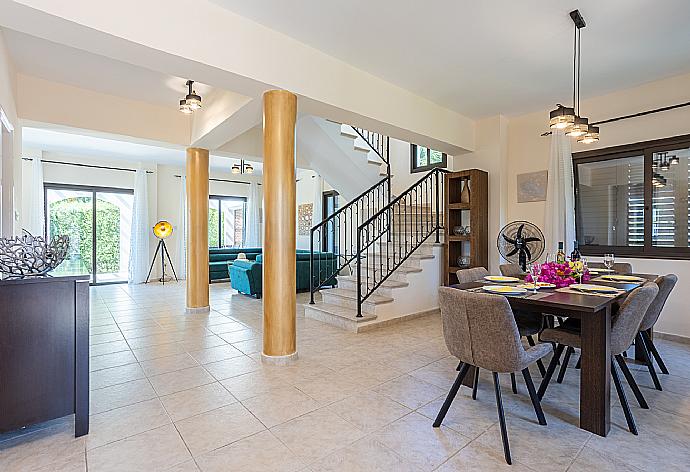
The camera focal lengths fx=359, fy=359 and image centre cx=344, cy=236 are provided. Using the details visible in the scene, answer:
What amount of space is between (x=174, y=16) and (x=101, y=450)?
2802mm

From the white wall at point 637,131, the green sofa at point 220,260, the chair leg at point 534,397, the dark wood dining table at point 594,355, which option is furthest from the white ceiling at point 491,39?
the green sofa at point 220,260

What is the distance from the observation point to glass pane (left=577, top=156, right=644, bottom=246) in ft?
14.0

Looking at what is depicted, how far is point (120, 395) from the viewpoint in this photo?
2621mm

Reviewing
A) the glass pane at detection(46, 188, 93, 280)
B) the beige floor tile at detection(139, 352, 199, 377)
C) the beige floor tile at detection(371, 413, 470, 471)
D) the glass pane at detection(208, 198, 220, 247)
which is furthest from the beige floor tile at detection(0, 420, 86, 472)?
the glass pane at detection(208, 198, 220, 247)

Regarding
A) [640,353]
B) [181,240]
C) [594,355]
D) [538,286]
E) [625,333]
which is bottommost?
[640,353]

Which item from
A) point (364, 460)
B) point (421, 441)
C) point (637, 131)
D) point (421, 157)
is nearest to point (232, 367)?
point (364, 460)

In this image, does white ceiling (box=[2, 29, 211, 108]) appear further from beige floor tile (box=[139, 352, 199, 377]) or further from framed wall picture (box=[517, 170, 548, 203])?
framed wall picture (box=[517, 170, 548, 203])

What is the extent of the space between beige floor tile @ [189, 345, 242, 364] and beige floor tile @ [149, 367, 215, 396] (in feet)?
0.80

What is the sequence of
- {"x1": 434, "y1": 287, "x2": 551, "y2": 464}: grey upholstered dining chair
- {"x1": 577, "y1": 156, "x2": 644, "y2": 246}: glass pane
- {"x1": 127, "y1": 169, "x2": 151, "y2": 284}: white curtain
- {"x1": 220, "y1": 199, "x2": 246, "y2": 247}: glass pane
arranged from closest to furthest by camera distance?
1. {"x1": 434, "y1": 287, "x2": 551, "y2": 464}: grey upholstered dining chair
2. {"x1": 577, "y1": 156, "x2": 644, "y2": 246}: glass pane
3. {"x1": 127, "y1": 169, "x2": 151, "y2": 284}: white curtain
4. {"x1": 220, "y1": 199, "x2": 246, "y2": 247}: glass pane

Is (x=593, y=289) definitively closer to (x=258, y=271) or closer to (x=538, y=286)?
(x=538, y=286)

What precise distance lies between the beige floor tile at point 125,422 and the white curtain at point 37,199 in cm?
679

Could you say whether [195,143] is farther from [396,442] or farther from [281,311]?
[396,442]

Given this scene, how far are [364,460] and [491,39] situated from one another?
11.2 ft

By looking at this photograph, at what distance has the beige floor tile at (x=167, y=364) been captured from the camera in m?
3.08
